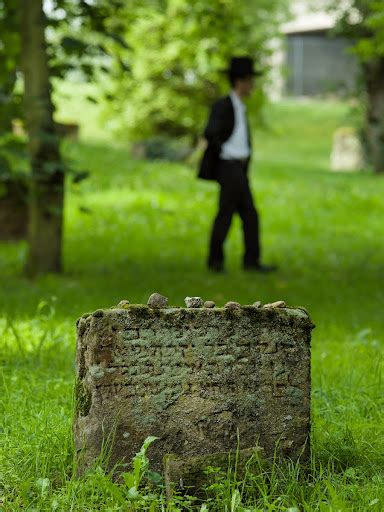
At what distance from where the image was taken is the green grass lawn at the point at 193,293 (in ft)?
14.1

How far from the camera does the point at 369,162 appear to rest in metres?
36.1

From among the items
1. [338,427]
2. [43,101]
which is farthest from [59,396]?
[43,101]

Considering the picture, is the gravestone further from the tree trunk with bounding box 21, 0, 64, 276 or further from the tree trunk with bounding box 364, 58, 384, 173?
the tree trunk with bounding box 21, 0, 64, 276

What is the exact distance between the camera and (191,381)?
14.3 ft

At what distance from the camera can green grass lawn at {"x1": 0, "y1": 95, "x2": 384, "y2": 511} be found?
4.30 m

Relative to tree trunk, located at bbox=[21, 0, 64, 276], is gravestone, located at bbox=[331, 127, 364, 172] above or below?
below

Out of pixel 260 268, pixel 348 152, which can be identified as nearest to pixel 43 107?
pixel 260 268

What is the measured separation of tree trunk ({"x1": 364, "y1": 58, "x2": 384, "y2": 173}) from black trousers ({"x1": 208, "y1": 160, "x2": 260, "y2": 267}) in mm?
19526

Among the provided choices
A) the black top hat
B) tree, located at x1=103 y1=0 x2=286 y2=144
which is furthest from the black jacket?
tree, located at x1=103 y1=0 x2=286 y2=144

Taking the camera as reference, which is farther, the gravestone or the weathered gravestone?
the gravestone

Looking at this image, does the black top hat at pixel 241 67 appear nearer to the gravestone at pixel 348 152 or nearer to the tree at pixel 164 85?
the tree at pixel 164 85

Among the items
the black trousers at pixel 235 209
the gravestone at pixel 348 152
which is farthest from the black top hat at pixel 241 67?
the gravestone at pixel 348 152

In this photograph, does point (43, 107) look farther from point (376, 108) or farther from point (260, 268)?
point (376, 108)

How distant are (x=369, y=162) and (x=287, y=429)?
106 ft
